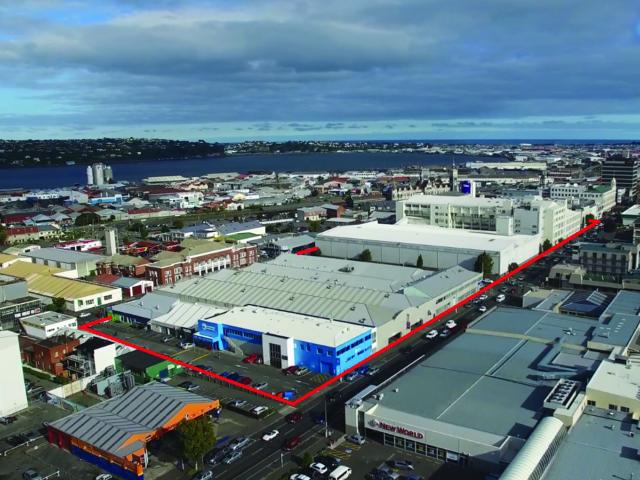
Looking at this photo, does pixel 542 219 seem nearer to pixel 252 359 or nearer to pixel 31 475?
pixel 252 359

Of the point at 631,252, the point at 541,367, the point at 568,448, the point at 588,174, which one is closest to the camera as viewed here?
the point at 568,448

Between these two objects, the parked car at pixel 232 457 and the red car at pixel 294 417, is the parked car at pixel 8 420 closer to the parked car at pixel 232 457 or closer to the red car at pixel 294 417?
the parked car at pixel 232 457

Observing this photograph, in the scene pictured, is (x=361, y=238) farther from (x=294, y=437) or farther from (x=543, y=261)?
(x=294, y=437)

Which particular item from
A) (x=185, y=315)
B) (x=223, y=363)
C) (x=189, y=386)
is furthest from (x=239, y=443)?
(x=185, y=315)

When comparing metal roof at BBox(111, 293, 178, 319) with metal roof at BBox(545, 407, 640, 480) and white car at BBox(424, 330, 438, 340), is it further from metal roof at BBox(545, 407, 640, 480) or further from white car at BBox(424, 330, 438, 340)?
metal roof at BBox(545, 407, 640, 480)

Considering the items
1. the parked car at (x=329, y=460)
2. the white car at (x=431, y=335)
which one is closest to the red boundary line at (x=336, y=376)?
the white car at (x=431, y=335)

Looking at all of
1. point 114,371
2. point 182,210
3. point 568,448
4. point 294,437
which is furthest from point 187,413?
point 182,210
